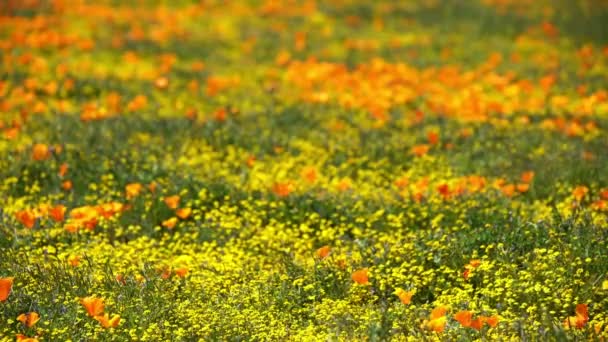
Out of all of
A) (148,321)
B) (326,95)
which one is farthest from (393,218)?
(326,95)

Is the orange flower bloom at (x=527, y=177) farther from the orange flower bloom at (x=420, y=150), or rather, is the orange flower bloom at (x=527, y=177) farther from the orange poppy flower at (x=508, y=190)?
the orange flower bloom at (x=420, y=150)

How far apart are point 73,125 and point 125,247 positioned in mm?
3122

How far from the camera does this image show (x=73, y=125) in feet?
28.4

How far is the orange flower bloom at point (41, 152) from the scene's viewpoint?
733cm

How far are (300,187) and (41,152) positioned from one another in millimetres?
2408

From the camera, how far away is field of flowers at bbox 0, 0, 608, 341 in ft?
16.0

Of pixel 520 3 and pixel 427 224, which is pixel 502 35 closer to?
pixel 520 3

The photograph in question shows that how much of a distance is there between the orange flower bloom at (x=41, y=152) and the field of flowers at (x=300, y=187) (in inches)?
0.7

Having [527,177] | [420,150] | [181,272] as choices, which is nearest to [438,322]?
[181,272]

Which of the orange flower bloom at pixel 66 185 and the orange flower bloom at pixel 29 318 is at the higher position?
the orange flower bloom at pixel 29 318

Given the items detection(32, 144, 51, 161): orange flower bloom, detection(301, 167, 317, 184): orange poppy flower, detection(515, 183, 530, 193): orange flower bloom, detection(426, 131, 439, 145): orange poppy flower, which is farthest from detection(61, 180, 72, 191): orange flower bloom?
detection(515, 183, 530, 193): orange flower bloom

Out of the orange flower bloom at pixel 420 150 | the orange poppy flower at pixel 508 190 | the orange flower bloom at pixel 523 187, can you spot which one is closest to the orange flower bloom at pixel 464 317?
the orange poppy flower at pixel 508 190

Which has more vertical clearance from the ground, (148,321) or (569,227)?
(569,227)

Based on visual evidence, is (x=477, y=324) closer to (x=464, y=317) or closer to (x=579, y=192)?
(x=464, y=317)
